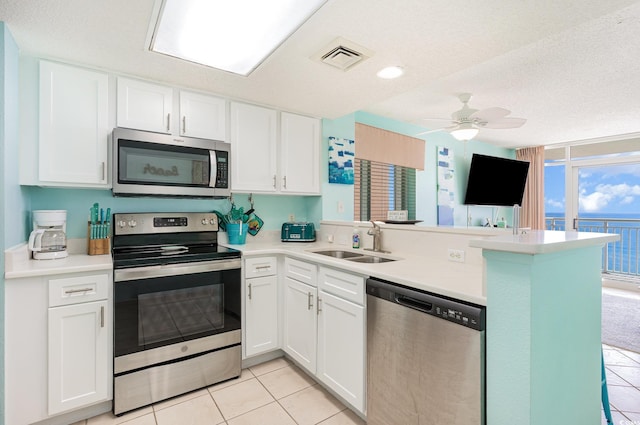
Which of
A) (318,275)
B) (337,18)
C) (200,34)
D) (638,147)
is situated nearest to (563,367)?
(318,275)

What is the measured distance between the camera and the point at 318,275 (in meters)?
2.12

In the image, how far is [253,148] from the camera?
275 centimetres

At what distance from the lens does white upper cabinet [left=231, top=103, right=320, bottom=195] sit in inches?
105

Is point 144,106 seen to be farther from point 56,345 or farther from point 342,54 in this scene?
point 56,345

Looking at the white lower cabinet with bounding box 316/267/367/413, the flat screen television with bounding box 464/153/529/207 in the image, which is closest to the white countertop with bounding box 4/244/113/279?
the white lower cabinet with bounding box 316/267/367/413

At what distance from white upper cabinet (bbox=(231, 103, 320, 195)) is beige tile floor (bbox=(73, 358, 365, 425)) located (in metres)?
1.53

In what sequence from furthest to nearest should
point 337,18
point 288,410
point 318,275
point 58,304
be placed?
1. point 318,275
2. point 288,410
3. point 58,304
4. point 337,18

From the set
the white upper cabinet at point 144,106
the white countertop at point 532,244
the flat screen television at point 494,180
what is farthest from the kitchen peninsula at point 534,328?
the flat screen television at point 494,180

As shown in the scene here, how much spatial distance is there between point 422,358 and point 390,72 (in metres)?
1.80

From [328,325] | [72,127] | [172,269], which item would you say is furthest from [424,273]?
[72,127]

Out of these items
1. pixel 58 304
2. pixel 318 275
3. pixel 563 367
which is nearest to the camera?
pixel 563 367

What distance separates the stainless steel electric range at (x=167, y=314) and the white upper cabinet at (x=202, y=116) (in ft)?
2.33

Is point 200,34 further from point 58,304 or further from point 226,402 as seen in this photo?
point 226,402

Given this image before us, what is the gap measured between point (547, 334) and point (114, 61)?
275 cm
